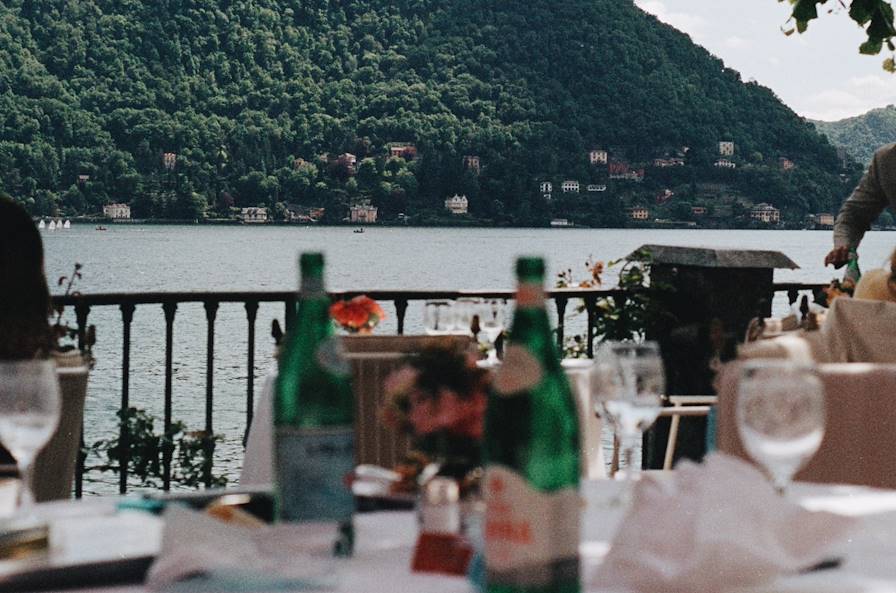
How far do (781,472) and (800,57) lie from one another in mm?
69723

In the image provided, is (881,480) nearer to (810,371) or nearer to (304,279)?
(810,371)

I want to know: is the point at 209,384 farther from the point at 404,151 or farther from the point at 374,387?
the point at 404,151

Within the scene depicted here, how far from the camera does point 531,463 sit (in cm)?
106

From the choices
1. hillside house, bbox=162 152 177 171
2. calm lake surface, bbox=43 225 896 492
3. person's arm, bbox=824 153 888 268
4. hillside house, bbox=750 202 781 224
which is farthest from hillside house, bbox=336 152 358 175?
person's arm, bbox=824 153 888 268

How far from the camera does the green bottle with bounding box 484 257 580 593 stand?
3.29 feet

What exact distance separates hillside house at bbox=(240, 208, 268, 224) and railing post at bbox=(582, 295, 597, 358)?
139 ft

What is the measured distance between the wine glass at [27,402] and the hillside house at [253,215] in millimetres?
46297

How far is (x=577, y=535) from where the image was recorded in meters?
1.03

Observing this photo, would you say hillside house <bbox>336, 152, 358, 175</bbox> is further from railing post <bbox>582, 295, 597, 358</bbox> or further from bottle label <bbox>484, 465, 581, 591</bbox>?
bottle label <bbox>484, 465, 581, 591</bbox>

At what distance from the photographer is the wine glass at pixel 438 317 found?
3.39 m

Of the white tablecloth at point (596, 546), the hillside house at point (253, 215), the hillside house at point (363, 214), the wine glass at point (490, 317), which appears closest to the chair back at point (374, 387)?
the wine glass at point (490, 317)

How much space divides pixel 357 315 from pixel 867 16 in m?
2.42

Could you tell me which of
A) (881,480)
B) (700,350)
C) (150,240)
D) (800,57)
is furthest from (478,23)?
(881,480)

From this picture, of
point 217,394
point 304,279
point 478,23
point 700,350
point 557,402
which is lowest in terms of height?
point 217,394
